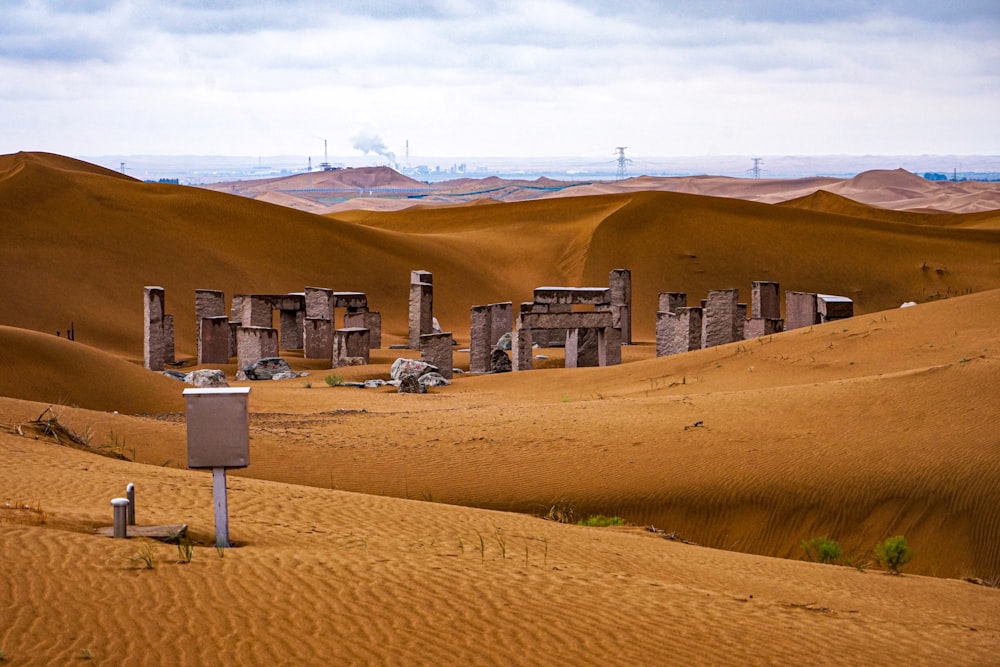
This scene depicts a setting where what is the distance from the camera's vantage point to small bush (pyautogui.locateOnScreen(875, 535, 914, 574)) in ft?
41.2

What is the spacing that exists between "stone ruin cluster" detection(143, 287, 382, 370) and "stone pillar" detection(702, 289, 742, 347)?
9580 millimetres

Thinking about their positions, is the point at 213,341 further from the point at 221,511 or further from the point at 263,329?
the point at 221,511

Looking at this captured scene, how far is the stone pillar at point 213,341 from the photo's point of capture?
3188cm

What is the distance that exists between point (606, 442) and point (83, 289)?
28134 mm

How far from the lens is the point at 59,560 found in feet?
26.0

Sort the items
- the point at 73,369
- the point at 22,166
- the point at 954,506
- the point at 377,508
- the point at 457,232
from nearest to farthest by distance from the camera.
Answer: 1. the point at 377,508
2. the point at 954,506
3. the point at 73,369
4. the point at 22,166
5. the point at 457,232

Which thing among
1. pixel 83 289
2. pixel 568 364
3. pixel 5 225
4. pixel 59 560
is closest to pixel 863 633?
pixel 59 560

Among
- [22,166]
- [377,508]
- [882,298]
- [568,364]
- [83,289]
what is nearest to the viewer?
[377,508]

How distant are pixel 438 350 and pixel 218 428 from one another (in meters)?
20.1

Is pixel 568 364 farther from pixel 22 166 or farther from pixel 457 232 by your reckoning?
pixel 457 232

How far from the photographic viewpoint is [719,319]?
1256 inches

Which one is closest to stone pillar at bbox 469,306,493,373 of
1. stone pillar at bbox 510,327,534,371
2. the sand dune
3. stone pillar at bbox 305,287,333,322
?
stone pillar at bbox 510,327,534,371

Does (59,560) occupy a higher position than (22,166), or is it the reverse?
(22,166)

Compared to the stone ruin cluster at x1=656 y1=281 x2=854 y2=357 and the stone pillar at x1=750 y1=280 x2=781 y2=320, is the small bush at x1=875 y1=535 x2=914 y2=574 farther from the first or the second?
the stone pillar at x1=750 y1=280 x2=781 y2=320
